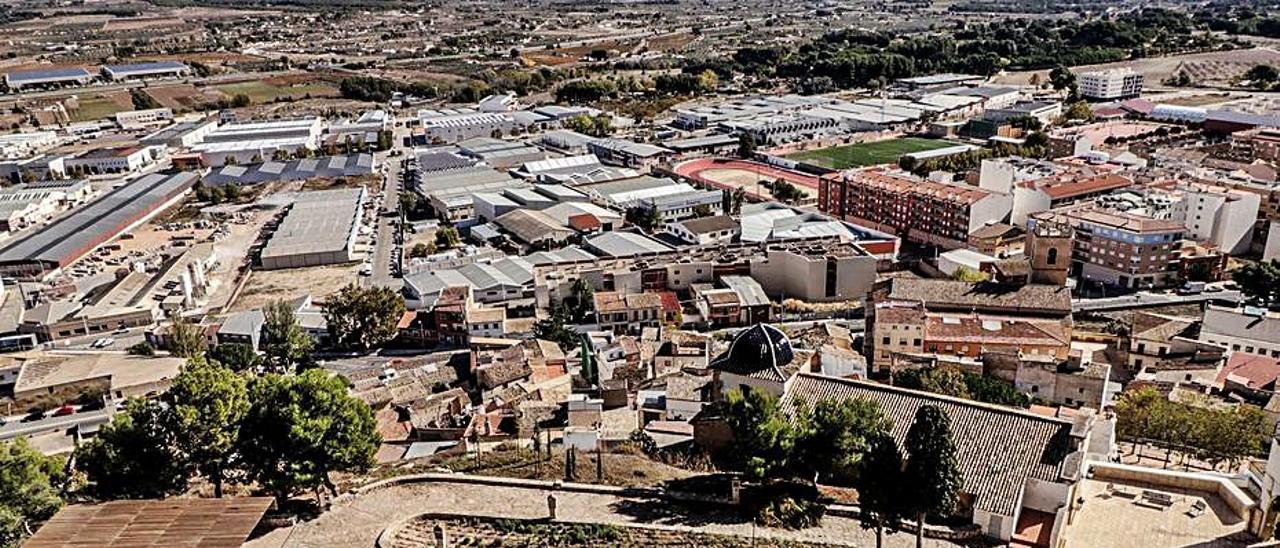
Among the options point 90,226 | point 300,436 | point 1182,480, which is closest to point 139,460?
point 300,436

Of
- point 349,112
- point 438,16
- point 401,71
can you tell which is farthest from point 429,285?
point 438,16

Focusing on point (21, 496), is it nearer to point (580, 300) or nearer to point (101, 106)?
point (580, 300)

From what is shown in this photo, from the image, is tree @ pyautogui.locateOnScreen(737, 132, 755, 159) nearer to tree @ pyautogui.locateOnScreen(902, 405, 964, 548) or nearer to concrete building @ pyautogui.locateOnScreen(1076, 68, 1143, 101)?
concrete building @ pyautogui.locateOnScreen(1076, 68, 1143, 101)

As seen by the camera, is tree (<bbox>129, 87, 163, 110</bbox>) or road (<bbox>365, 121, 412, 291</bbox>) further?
tree (<bbox>129, 87, 163, 110</bbox>)

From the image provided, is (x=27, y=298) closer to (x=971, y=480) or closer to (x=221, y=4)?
(x=971, y=480)

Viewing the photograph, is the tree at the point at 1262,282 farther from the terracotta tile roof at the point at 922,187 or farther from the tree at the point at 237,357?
the tree at the point at 237,357

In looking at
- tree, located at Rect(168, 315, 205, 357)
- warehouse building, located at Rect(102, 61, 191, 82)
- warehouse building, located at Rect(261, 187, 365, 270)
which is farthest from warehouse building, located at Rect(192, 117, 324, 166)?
tree, located at Rect(168, 315, 205, 357)

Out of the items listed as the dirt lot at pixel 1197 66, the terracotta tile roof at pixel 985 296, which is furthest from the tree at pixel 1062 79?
the terracotta tile roof at pixel 985 296
